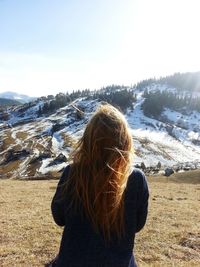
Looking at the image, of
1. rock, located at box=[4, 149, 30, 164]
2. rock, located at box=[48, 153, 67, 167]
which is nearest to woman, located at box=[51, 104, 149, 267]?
rock, located at box=[48, 153, 67, 167]

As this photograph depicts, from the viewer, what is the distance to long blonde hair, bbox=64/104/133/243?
5082 millimetres

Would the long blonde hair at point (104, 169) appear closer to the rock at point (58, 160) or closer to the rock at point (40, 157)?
the rock at point (58, 160)

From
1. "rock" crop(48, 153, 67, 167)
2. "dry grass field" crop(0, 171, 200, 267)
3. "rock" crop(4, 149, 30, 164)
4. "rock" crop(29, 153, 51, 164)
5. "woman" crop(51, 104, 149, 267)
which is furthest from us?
"rock" crop(4, 149, 30, 164)

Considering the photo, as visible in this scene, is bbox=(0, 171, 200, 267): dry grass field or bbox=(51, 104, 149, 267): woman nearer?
bbox=(51, 104, 149, 267): woman

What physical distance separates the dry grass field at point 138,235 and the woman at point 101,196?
30.2 ft

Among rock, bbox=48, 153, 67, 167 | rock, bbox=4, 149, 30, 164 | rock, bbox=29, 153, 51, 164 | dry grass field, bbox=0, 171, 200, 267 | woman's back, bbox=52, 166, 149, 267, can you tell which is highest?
woman's back, bbox=52, 166, 149, 267

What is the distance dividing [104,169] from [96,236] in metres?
0.82

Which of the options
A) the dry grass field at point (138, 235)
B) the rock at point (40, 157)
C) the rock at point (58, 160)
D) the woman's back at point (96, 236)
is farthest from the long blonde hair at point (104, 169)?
the rock at point (40, 157)

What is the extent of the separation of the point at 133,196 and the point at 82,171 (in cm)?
71

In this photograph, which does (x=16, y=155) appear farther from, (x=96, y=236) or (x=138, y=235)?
(x=96, y=236)

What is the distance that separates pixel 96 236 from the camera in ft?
16.9

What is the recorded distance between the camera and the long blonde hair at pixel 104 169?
5.08m

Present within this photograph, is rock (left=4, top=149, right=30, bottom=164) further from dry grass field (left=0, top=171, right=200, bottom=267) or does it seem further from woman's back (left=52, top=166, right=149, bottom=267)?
woman's back (left=52, top=166, right=149, bottom=267)

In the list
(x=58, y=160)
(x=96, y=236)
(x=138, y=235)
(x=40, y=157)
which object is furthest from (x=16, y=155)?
(x=96, y=236)
